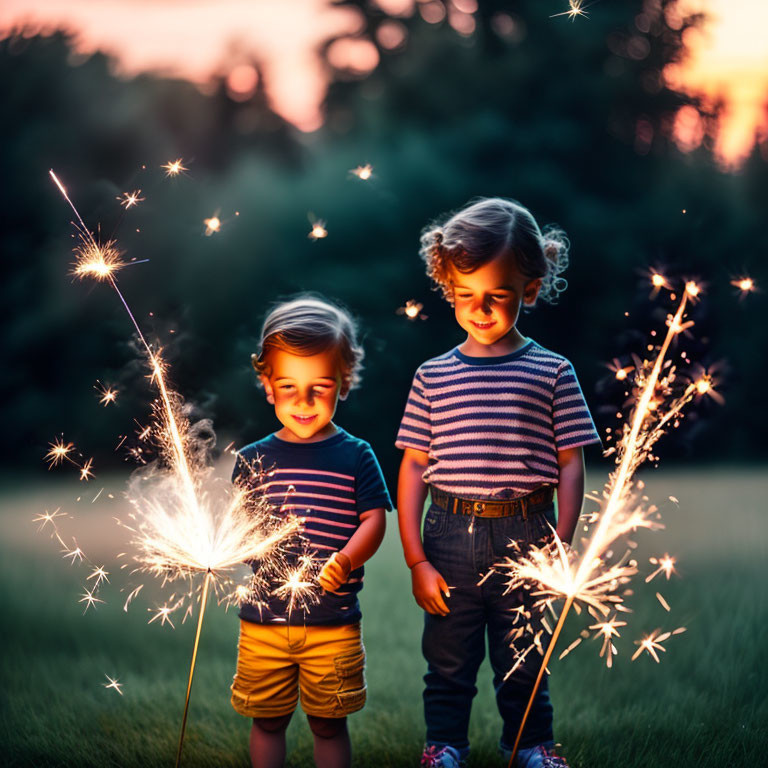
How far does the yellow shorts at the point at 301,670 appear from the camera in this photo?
2.41 meters

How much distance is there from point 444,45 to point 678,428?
286 cm

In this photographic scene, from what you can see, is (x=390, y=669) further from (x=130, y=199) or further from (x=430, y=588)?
(x=130, y=199)

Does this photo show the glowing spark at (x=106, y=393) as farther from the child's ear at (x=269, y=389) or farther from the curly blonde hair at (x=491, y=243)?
the curly blonde hair at (x=491, y=243)

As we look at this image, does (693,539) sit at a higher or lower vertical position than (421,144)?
lower

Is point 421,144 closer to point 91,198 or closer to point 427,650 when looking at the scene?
point 91,198

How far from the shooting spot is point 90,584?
3.76 meters

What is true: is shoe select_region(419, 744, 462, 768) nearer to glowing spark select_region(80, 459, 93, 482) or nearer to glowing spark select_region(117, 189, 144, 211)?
glowing spark select_region(80, 459, 93, 482)

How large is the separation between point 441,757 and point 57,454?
137 cm

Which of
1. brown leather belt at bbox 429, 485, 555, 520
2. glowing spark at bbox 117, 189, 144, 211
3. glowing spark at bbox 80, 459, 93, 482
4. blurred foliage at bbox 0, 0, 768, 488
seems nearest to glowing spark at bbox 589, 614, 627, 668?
brown leather belt at bbox 429, 485, 555, 520

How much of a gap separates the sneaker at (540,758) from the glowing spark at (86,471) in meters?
1.42

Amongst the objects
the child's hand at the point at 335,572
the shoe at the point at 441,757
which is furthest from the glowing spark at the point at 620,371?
the shoe at the point at 441,757

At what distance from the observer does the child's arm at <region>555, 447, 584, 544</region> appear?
2.46 meters

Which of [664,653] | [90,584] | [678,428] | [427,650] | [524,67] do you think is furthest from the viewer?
[524,67]

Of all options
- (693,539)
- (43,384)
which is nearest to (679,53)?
(693,539)
